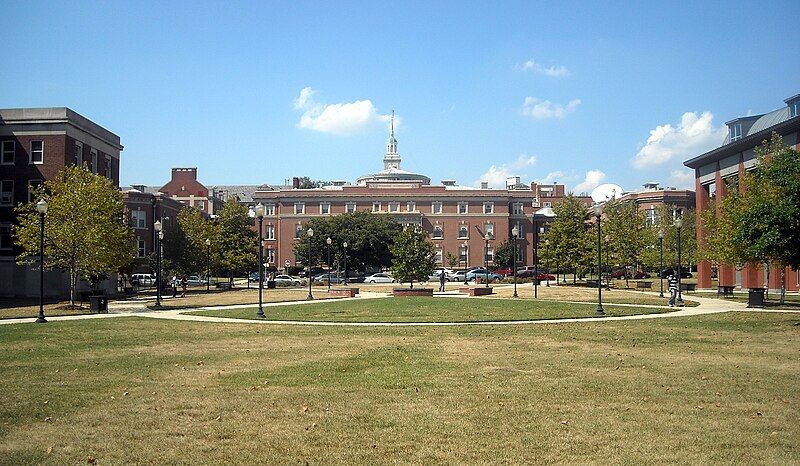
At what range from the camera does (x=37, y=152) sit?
171ft

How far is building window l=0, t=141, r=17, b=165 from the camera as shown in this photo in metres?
52.2

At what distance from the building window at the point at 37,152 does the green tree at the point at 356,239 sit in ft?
155

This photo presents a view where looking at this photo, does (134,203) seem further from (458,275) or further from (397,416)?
(397,416)

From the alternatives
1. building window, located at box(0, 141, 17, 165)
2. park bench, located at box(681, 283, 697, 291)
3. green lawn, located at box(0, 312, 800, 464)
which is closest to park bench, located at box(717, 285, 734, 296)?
park bench, located at box(681, 283, 697, 291)

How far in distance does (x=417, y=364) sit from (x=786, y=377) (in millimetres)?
6925

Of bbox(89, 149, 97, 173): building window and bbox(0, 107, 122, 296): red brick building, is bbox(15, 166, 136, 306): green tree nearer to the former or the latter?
bbox(0, 107, 122, 296): red brick building

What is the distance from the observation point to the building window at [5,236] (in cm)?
5194

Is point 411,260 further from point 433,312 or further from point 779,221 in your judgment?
point 779,221

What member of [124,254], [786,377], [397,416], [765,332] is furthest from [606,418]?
[124,254]

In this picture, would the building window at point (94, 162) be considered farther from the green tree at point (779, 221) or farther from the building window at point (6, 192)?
the green tree at point (779, 221)

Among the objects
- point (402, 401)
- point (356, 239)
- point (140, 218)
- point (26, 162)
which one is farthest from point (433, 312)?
point (140, 218)

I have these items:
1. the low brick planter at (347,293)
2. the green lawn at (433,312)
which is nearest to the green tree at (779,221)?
the green lawn at (433,312)

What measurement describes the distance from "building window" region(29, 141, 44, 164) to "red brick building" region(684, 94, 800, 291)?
47322 mm

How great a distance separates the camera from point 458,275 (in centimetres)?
9419
